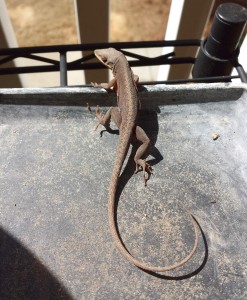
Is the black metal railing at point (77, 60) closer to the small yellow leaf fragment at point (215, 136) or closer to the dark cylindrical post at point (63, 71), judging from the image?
the dark cylindrical post at point (63, 71)

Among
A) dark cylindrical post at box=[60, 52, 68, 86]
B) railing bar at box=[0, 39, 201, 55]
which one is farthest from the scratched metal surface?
railing bar at box=[0, 39, 201, 55]

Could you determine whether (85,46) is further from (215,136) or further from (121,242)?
(121,242)

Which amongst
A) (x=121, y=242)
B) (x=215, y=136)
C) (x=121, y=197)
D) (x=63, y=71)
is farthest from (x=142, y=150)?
(x=63, y=71)

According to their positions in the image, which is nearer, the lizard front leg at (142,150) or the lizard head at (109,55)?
the lizard front leg at (142,150)

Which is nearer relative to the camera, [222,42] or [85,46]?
[222,42]

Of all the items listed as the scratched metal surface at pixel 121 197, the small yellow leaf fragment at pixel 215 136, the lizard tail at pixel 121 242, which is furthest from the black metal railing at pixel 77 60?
the lizard tail at pixel 121 242

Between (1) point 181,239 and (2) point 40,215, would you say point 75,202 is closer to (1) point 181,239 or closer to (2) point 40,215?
(2) point 40,215
